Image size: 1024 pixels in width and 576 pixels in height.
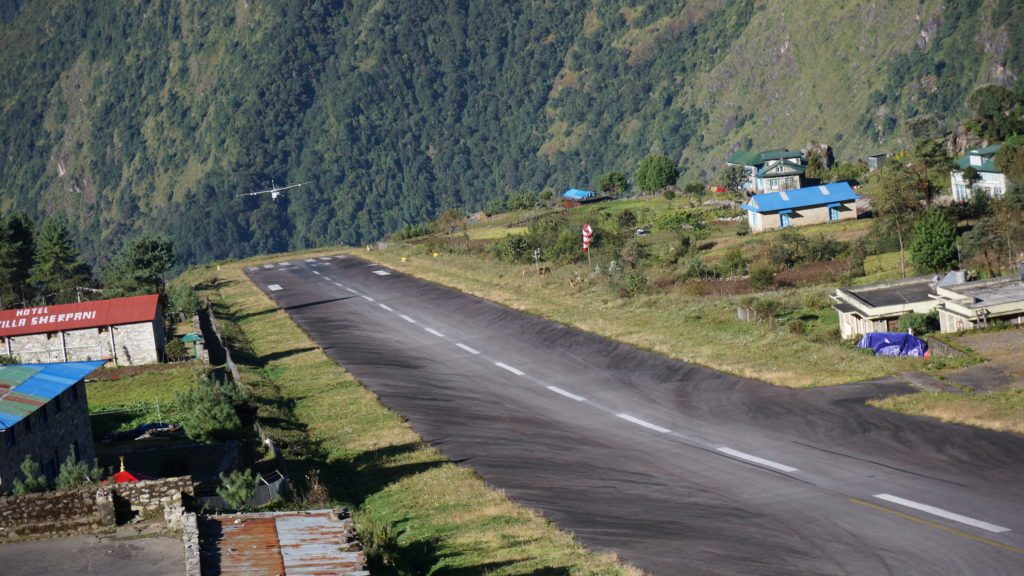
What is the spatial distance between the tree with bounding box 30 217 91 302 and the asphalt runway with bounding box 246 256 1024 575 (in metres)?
64.3

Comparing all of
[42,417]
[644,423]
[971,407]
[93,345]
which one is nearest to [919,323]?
[971,407]

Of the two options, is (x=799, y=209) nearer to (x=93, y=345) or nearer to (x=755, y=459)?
(x=93, y=345)

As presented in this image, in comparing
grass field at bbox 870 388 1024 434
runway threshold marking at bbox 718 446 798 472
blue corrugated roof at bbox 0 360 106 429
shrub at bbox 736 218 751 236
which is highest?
blue corrugated roof at bbox 0 360 106 429

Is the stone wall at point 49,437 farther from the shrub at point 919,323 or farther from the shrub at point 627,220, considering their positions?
the shrub at point 627,220

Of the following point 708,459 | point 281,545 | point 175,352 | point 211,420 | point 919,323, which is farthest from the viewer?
point 175,352

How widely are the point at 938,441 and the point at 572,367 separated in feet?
65.7

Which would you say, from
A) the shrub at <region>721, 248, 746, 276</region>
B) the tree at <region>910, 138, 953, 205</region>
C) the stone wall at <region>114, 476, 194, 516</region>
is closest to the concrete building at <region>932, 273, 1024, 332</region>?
the shrub at <region>721, 248, 746, 276</region>

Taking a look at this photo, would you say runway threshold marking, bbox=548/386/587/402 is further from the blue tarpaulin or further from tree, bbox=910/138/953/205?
tree, bbox=910/138/953/205

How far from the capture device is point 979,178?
9731 centimetres

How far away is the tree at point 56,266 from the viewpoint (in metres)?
110

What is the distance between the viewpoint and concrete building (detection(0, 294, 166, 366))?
212ft

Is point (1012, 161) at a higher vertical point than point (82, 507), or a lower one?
higher

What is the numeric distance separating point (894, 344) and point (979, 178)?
5793 cm

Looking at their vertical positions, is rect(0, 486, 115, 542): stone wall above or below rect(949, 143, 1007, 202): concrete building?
below
